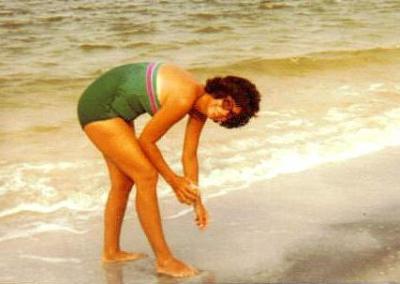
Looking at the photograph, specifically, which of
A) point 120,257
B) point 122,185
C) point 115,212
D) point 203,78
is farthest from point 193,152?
point 203,78

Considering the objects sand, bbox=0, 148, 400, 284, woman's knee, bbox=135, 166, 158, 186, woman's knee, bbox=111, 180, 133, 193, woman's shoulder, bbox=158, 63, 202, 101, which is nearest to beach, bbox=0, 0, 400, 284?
sand, bbox=0, 148, 400, 284

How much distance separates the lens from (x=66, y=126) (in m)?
8.25

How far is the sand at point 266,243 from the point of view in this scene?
13.3 feet

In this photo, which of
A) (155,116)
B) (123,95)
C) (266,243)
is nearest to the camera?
(155,116)

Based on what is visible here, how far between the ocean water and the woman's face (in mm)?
1543

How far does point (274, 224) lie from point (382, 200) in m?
0.90

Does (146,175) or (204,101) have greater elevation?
(204,101)

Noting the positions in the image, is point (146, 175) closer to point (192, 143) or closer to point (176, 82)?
point (192, 143)

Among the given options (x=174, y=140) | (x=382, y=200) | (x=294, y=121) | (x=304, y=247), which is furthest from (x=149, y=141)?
(x=294, y=121)

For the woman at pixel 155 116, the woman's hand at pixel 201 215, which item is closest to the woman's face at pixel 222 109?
the woman at pixel 155 116

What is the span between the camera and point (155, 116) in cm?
364

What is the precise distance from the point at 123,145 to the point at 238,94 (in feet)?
2.16

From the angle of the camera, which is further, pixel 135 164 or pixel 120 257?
pixel 120 257

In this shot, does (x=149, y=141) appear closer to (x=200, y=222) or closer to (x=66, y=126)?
(x=200, y=222)
